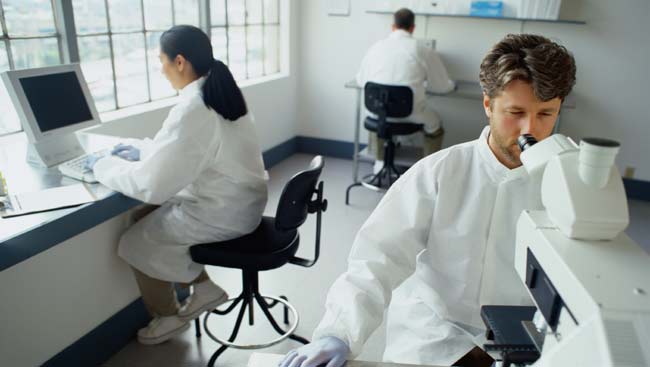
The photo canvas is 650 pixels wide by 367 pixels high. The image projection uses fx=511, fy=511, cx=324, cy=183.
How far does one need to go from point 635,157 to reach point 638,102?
0.42 meters

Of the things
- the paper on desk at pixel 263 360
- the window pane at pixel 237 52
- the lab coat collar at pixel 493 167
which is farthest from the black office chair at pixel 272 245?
the window pane at pixel 237 52

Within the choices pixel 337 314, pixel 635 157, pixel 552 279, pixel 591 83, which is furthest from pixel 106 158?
pixel 635 157

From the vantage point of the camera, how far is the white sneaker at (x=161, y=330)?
82.6 inches

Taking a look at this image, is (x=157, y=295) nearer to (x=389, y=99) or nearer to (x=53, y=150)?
(x=53, y=150)

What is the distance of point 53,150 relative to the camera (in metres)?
1.93

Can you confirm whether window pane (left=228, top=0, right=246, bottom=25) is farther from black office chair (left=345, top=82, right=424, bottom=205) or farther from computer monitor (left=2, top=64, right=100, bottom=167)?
computer monitor (left=2, top=64, right=100, bottom=167)

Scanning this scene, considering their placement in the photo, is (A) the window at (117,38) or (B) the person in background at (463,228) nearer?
(B) the person in background at (463,228)

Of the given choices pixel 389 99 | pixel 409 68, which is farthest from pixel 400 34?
pixel 389 99

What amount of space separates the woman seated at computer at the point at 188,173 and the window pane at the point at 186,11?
1.46 meters

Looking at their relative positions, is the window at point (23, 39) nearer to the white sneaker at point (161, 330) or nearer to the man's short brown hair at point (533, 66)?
the white sneaker at point (161, 330)

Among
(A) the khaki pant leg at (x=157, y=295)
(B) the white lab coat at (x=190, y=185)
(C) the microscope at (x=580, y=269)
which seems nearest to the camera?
(C) the microscope at (x=580, y=269)

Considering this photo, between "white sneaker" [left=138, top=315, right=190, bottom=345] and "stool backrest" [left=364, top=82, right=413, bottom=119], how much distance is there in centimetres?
202

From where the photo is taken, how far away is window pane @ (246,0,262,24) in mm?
4039

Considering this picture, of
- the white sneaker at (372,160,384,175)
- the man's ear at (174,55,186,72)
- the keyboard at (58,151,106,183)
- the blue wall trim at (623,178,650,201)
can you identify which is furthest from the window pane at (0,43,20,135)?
the blue wall trim at (623,178,650,201)
